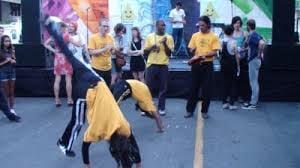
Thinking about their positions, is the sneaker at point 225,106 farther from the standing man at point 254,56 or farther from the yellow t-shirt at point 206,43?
the yellow t-shirt at point 206,43

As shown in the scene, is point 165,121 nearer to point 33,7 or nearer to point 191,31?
point 33,7

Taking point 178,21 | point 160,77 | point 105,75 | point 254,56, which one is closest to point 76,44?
point 105,75

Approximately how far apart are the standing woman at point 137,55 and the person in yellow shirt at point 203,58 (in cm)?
162

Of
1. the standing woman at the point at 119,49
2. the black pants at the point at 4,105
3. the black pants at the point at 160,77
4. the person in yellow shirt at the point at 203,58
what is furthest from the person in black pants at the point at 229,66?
the black pants at the point at 4,105

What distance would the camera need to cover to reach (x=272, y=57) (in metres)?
11.6

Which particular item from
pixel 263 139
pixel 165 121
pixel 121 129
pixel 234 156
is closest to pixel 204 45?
pixel 165 121

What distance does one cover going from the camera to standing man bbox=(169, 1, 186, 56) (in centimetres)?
1697

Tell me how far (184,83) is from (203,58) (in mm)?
2308

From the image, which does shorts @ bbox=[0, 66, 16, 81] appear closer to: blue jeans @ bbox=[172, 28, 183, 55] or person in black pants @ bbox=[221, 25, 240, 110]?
person in black pants @ bbox=[221, 25, 240, 110]

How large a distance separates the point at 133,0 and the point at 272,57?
7637 mm

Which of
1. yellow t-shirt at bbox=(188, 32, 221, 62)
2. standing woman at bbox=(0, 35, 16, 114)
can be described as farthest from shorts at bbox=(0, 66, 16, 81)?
yellow t-shirt at bbox=(188, 32, 221, 62)

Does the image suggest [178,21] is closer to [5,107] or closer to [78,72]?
[5,107]

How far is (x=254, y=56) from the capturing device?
10.7 m

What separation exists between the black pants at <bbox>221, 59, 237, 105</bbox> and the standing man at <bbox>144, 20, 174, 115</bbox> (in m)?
1.33
